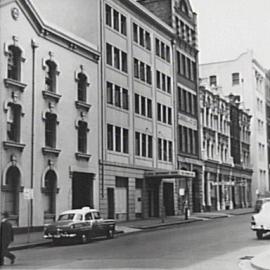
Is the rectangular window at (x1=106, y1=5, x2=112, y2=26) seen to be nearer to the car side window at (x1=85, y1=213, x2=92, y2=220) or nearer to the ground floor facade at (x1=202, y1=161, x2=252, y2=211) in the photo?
the car side window at (x1=85, y1=213, x2=92, y2=220)

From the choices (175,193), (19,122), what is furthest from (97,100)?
(175,193)

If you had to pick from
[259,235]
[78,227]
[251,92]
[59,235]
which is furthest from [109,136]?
[251,92]

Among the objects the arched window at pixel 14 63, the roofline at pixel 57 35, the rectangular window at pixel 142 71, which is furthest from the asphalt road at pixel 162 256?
the rectangular window at pixel 142 71

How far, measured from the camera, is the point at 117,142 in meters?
34.3

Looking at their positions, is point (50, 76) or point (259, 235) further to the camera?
point (50, 76)

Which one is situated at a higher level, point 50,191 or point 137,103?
point 137,103

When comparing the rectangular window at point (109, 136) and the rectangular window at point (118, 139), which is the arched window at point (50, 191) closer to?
the rectangular window at point (109, 136)

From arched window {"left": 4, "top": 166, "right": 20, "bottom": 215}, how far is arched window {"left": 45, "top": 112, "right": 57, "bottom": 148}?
97.2 inches

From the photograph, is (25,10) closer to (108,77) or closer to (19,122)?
(19,122)

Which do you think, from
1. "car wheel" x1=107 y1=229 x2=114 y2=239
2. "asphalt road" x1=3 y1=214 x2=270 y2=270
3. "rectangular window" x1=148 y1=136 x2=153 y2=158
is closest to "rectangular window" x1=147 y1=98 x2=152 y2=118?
"rectangular window" x1=148 y1=136 x2=153 y2=158

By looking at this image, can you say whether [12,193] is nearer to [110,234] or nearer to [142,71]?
[110,234]

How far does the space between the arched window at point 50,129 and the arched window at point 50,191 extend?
4.11 feet

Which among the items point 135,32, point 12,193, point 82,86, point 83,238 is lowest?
point 83,238

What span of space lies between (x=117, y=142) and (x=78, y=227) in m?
13.5
